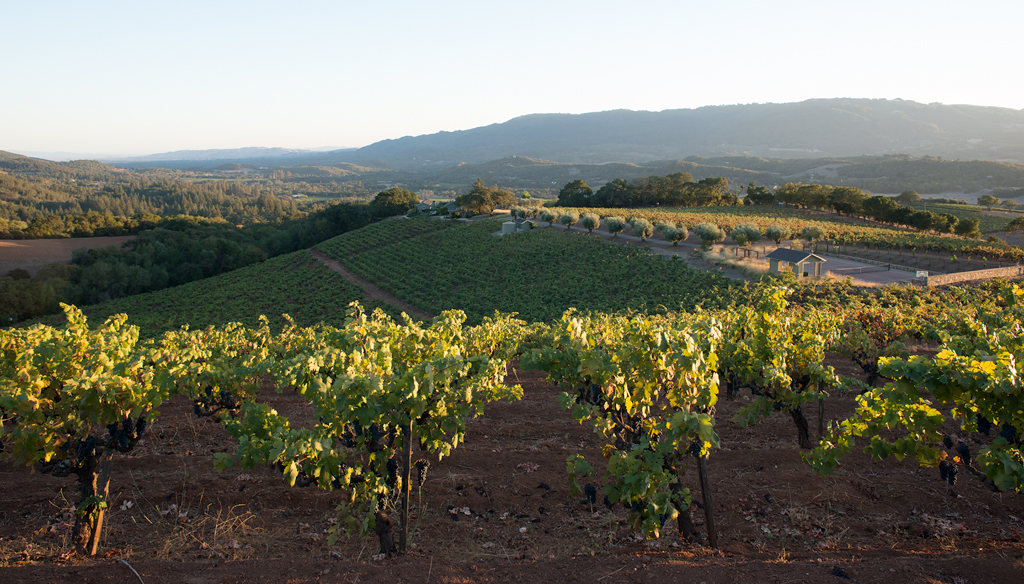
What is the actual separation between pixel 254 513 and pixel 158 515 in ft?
4.41

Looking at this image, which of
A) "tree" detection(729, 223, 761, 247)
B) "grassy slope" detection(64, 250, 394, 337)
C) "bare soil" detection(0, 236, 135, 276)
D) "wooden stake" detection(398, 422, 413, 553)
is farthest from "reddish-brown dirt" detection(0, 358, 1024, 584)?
"bare soil" detection(0, 236, 135, 276)

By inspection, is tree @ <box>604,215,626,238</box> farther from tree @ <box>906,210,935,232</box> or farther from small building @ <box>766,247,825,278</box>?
tree @ <box>906,210,935,232</box>

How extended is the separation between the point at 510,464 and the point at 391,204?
68242 millimetres

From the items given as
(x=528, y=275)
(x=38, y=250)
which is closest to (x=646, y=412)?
(x=528, y=275)

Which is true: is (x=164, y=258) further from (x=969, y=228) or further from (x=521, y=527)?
(x=969, y=228)

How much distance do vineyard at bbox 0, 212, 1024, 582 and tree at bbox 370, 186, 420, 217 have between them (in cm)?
6450

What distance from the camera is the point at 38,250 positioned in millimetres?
57188

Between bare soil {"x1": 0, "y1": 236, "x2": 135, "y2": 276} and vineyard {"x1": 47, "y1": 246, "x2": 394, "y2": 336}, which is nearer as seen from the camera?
vineyard {"x1": 47, "y1": 246, "x2": 394, "y2": 336}

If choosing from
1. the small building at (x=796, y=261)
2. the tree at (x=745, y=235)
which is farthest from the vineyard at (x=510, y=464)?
the tree at (x=745, y=235)

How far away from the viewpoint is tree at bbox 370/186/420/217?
71625mm

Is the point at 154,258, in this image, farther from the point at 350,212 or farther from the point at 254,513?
the point at 254,513

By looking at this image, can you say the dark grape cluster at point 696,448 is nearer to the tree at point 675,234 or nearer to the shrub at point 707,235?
the shrub at point 707,235

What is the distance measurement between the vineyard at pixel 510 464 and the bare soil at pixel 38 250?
207 ft

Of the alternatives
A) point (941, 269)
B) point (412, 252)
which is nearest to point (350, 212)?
point (412, 252)
